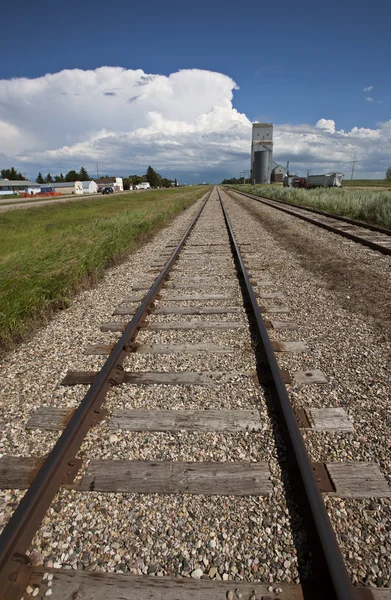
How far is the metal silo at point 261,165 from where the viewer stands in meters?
118

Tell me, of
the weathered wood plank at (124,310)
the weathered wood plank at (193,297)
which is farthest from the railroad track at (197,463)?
the weathered wood plank at (193,297)

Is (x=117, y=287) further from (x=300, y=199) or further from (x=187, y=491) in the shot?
(x=300, y=199)

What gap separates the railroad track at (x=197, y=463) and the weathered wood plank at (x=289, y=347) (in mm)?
16

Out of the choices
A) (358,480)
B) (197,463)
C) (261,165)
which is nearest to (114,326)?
(197,463)

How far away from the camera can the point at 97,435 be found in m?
2.82

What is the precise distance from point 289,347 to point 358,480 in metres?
1.99

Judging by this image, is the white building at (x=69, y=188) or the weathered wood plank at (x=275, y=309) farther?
the white building at (x=69, y=188)

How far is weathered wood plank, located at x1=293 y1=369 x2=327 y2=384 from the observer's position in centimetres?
350

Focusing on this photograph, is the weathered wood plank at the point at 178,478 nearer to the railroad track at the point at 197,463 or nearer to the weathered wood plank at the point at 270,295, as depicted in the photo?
the railroad track at the point at 197,463

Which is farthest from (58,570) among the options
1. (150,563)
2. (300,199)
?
(300,199)

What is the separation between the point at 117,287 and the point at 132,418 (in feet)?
14.7

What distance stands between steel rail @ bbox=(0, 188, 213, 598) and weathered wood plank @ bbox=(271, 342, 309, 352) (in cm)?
174

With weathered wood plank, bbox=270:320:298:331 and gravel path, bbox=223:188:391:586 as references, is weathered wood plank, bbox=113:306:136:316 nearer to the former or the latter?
weathered wood plank, bbox=270:320:298:331

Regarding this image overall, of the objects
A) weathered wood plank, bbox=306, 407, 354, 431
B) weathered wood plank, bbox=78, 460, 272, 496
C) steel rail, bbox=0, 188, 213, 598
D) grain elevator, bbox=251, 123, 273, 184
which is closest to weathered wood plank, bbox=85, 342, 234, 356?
steel rail, bbox=0, 188, 213, 598
